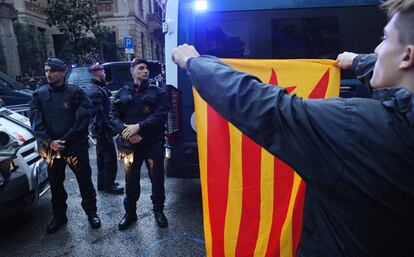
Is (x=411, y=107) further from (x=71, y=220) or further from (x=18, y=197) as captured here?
(x=71, y=220)

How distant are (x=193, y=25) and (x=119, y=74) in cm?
684

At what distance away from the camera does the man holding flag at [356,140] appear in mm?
885

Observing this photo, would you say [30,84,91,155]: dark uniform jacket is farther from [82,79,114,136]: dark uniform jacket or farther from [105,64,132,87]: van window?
[105,64,132,87]: van window

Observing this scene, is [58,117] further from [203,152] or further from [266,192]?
[266,192]

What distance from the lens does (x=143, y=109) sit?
12.3ft

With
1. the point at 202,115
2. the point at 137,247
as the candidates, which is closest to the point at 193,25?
the point at 202,115

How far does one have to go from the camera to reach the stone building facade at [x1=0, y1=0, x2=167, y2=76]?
66.6ft

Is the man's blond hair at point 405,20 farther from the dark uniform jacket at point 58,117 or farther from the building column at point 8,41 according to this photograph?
the building column at point 8,41

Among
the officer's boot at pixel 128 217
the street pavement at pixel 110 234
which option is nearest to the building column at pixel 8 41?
the street pavement at pixel 110 234

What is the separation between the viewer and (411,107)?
0.86m

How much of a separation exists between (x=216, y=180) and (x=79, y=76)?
8634 mm

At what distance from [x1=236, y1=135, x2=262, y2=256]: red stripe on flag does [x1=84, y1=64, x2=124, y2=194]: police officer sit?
118 inches

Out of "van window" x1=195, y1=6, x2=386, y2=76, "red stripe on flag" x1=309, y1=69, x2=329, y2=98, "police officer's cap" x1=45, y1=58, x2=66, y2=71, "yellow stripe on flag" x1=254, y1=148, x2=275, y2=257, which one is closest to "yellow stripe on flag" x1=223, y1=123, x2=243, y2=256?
"yellow stripe on flag" x1=254, y1=148, x2=275, y2=257

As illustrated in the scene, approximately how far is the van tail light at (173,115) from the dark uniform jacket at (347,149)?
2.70 metres
